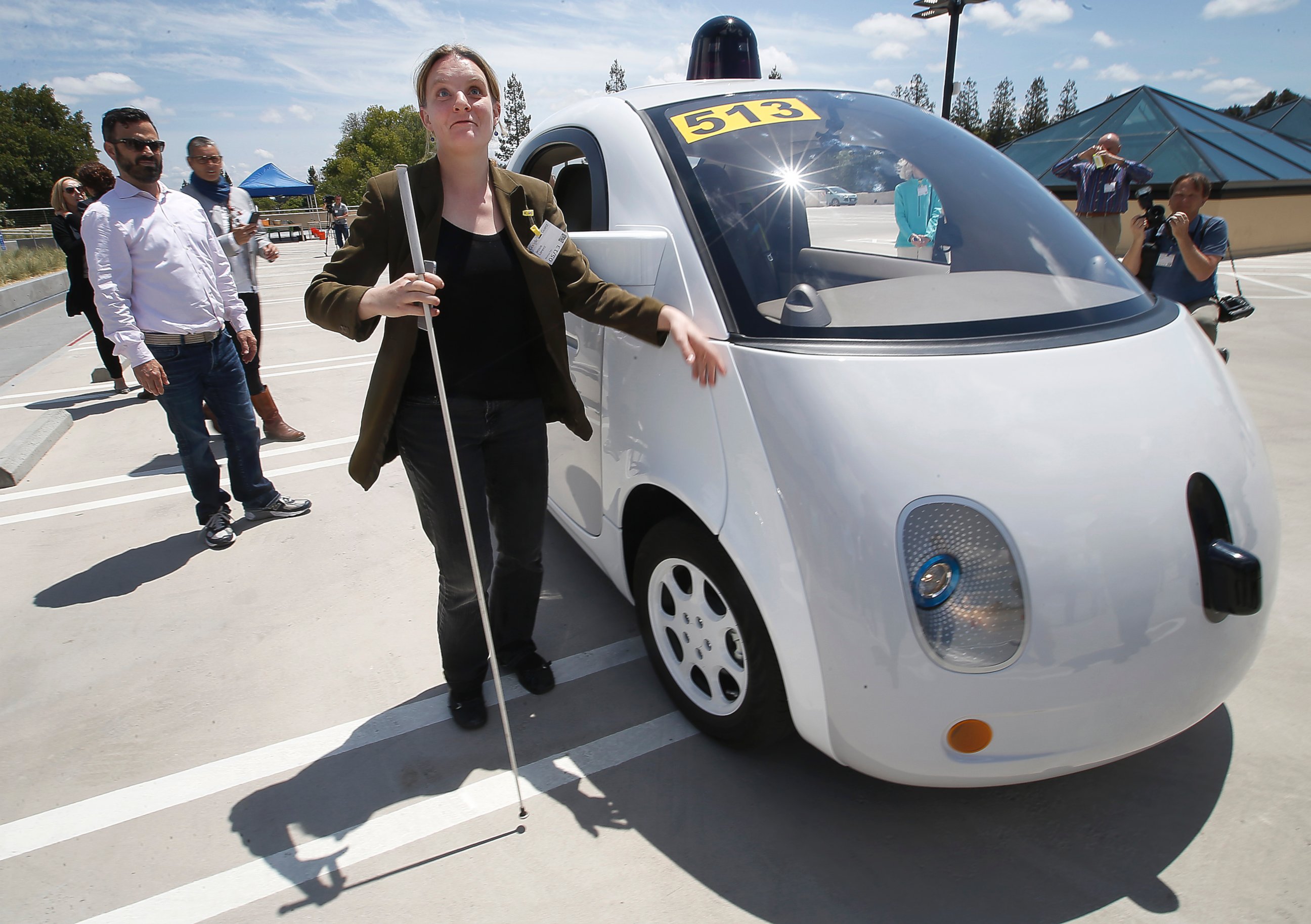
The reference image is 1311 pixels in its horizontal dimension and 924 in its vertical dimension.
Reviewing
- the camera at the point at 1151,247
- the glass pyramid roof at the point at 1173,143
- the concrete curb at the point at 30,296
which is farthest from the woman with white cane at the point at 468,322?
the glass pyramid roof at the point at 1173,143

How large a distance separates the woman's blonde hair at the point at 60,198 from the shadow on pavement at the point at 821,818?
6.53m

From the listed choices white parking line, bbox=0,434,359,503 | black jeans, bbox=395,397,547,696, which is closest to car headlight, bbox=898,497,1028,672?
black jeans, bbox=395,397,547,696

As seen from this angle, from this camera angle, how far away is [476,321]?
2.16 m

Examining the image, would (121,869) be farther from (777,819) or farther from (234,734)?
(777,819)

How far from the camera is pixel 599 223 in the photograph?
8.58 feet

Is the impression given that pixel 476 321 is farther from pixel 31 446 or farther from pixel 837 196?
pixel 31 446

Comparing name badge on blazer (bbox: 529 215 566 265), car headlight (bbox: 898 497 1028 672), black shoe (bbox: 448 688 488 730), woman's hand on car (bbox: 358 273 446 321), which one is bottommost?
black shoe (bbox: 448 688 488 730)

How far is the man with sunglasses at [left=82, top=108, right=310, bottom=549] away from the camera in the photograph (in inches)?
137

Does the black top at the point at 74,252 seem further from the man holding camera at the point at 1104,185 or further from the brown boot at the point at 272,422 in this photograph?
the man holding camera at the point at 1104,185

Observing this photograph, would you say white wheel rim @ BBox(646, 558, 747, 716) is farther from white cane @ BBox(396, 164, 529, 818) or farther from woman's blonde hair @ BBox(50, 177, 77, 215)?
woman's blonde hair @ BBox(50, 177, 77, 215)

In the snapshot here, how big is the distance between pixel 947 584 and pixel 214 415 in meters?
3.84

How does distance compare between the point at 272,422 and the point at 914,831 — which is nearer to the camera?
the point at 914,831

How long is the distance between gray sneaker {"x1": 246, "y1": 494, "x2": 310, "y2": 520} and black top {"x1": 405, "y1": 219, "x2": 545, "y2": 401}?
2.53m

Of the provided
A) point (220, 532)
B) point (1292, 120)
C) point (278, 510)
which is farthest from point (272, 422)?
point (1292, 120)
